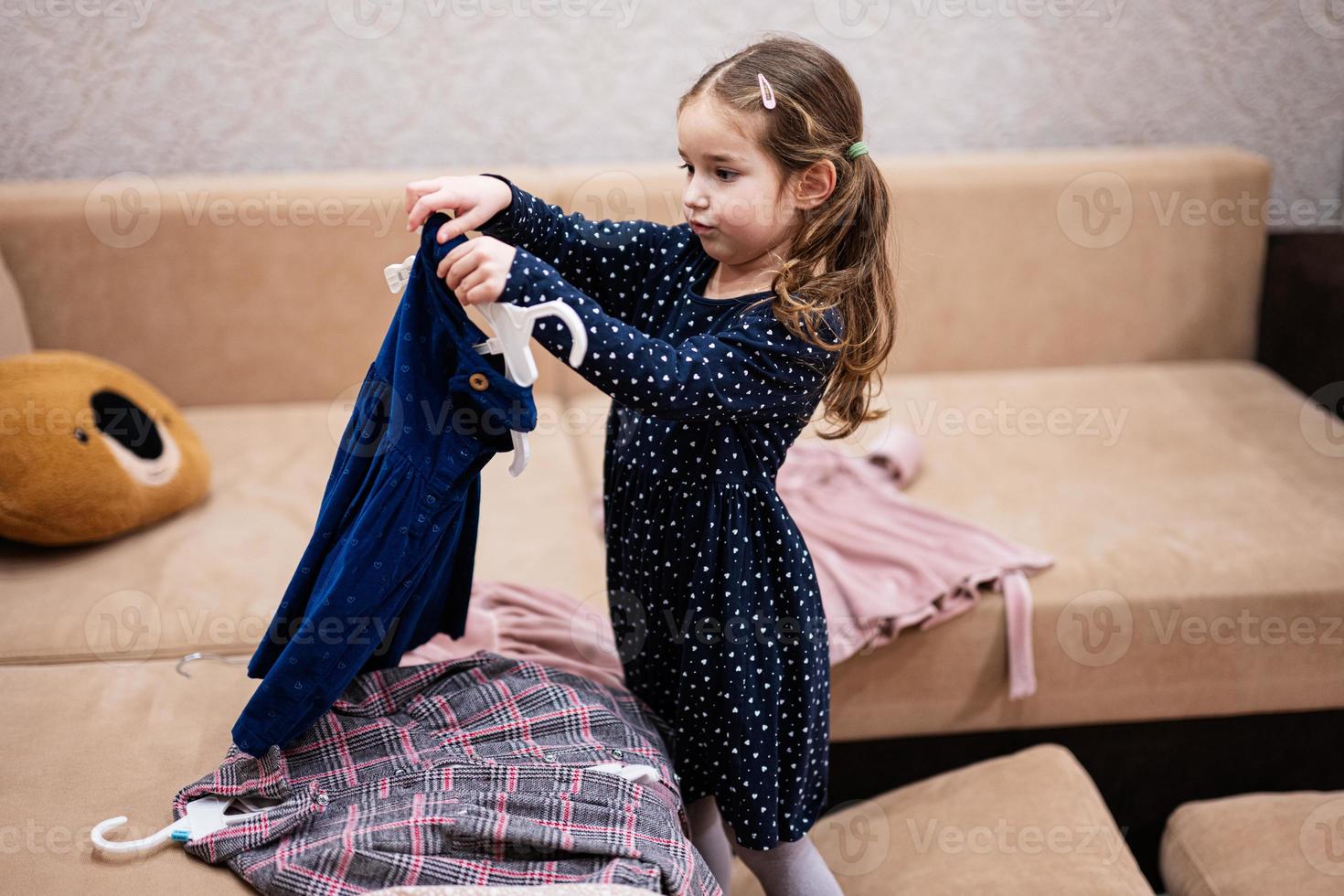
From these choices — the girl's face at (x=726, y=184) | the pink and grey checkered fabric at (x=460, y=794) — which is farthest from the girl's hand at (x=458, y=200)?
the pink and grey checkered fabric at (x=460, y=794)

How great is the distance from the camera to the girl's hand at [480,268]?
965 mm

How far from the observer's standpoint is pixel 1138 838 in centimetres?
175

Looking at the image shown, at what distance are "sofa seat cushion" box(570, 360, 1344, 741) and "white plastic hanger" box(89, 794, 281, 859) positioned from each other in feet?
2.53

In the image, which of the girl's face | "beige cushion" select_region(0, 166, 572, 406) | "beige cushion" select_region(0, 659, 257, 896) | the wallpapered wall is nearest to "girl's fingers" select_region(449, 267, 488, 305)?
the girl's face

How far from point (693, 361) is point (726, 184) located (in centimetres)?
19

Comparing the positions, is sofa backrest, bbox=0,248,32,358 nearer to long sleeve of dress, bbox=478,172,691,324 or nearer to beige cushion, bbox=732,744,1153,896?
long sleeve of dress, bbox=478,172,691,324

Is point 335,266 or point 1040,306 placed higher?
point 335,266

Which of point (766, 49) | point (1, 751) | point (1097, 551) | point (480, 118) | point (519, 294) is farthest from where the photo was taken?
point (480, 118)

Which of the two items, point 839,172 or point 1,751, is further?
point 1,751

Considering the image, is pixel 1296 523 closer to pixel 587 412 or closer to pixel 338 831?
pixel 587 412

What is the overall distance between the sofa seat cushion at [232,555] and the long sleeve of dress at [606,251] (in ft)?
1.63

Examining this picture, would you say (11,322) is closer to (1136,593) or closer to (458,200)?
(458,200)

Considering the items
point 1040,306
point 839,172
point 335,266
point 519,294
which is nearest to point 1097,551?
point 1040,306

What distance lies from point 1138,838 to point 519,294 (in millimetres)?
1318
